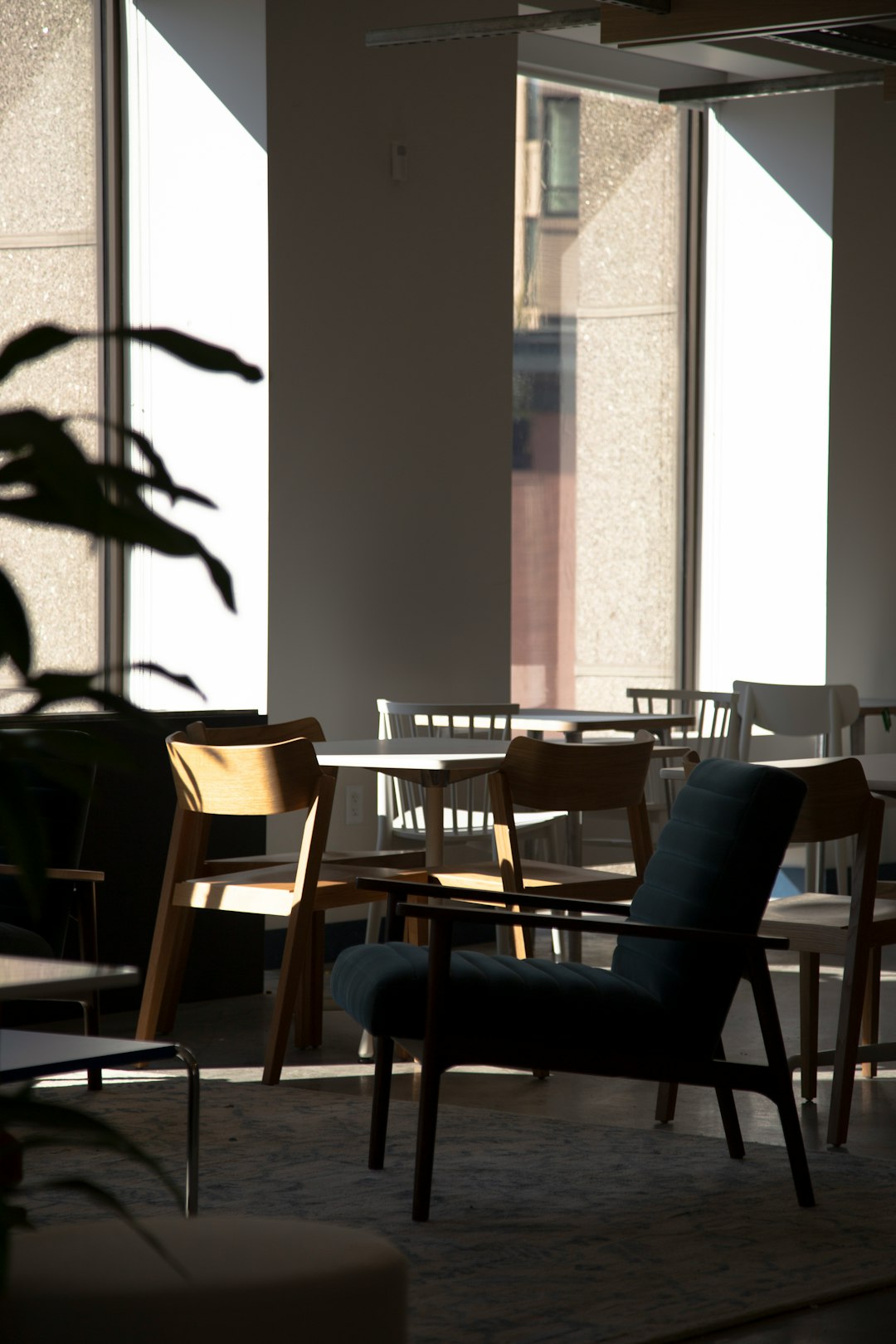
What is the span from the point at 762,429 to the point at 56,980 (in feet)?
20.9

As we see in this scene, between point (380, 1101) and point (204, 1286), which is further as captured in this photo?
point (380, 1101)

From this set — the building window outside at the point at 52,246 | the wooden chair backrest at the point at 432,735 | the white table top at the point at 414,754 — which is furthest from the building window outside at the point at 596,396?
the white table top at the point at 414,754

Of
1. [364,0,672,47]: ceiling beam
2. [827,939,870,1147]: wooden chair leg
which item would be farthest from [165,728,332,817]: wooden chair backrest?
[364,0,672,47]: ceiling beam

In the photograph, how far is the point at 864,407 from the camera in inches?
317

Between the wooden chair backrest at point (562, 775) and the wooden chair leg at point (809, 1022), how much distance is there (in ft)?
1.87

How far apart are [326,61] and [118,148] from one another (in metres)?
0.78

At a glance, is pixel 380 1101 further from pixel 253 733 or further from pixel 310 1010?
pixel 253 733

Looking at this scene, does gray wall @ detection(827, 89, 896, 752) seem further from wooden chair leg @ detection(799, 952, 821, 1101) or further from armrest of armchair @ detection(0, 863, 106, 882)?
armrest of armchair @ detection(0, 863, 106, 882)

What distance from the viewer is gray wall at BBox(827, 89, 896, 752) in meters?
7.94

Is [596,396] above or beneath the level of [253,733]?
above

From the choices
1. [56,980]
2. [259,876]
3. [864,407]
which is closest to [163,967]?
[259,876]

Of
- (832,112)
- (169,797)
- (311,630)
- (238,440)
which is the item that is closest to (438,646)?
(311,630)

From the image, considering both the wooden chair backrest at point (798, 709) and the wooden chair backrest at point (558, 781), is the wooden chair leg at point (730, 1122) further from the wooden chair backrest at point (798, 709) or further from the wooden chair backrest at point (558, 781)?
the wooden chair backrest at point (798, 709)

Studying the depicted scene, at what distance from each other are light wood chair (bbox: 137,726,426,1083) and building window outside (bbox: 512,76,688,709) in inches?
121
